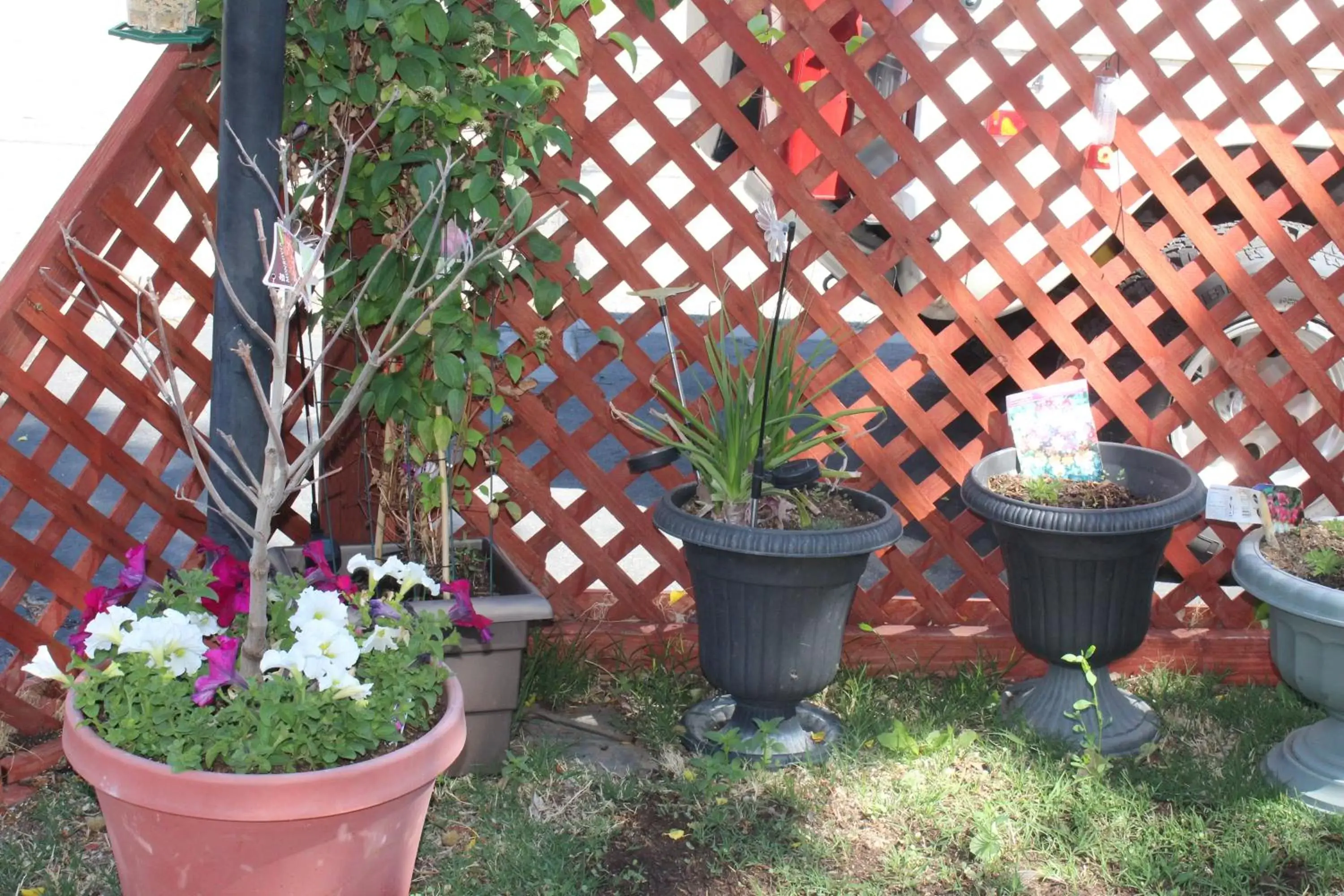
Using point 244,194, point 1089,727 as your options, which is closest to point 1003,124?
point 1089,727

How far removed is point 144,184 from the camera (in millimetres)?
2707

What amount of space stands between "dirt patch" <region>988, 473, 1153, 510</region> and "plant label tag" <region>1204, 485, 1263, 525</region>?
0.46ft

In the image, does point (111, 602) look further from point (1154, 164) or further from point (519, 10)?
point (1154, 164)

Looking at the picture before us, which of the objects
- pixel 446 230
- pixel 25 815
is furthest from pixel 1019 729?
pixel 25 815

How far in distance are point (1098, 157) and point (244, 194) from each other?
178 centimetres

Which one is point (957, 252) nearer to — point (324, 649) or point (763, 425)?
point (763, 425)

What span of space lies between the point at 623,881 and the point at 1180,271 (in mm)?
1828

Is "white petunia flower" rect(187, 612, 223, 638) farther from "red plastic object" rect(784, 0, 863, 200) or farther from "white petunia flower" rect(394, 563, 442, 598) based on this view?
"red plastic object" rect(784, 0, 863, 200)

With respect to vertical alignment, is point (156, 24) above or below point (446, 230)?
above

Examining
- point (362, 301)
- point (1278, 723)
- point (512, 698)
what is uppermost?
point (362, 301)

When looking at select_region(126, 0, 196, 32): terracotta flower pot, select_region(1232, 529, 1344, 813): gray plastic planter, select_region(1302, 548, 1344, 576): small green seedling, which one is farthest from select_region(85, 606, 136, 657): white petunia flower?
select_region(1302, 548, 1344, 576): small green seedling

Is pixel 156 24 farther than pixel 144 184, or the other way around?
pixel 144 184

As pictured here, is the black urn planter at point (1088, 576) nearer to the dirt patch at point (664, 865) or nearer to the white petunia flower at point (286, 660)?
the dirt patch at point (664, 865)

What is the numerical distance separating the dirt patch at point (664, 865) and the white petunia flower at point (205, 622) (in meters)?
0.81
